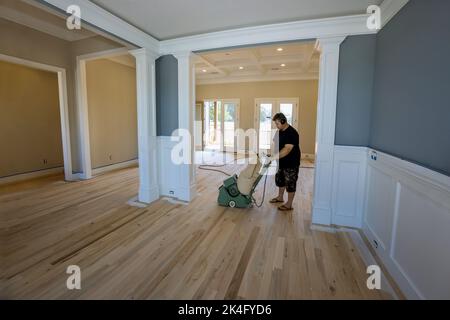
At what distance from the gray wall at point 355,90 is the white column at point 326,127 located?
8 centimetres

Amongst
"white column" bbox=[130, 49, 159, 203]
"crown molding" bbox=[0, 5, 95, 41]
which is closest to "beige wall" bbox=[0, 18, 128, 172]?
"crown molding" bbox=[0, 5, 95, 41]

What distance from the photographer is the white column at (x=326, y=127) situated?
8.98ft

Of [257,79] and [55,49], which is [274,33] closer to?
[55,49]

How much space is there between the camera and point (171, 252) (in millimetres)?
2312

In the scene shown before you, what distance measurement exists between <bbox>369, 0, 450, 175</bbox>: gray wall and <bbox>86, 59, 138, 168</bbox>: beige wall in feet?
19.0

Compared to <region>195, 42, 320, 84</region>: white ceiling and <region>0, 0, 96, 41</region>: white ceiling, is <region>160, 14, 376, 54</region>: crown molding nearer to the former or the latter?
<region>195, 42, 320, 84</region>: white ceiling

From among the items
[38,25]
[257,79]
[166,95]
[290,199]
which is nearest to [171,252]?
[290,199]

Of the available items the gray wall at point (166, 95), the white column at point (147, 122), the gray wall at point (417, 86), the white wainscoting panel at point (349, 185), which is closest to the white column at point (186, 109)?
the gray wall at point (166, 95)

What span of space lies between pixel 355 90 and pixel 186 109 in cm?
236

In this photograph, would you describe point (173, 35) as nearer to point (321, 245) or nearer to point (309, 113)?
point (321, 245)

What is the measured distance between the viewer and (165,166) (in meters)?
3.87

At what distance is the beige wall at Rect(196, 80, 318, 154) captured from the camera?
802 cm

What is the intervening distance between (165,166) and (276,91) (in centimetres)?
599
